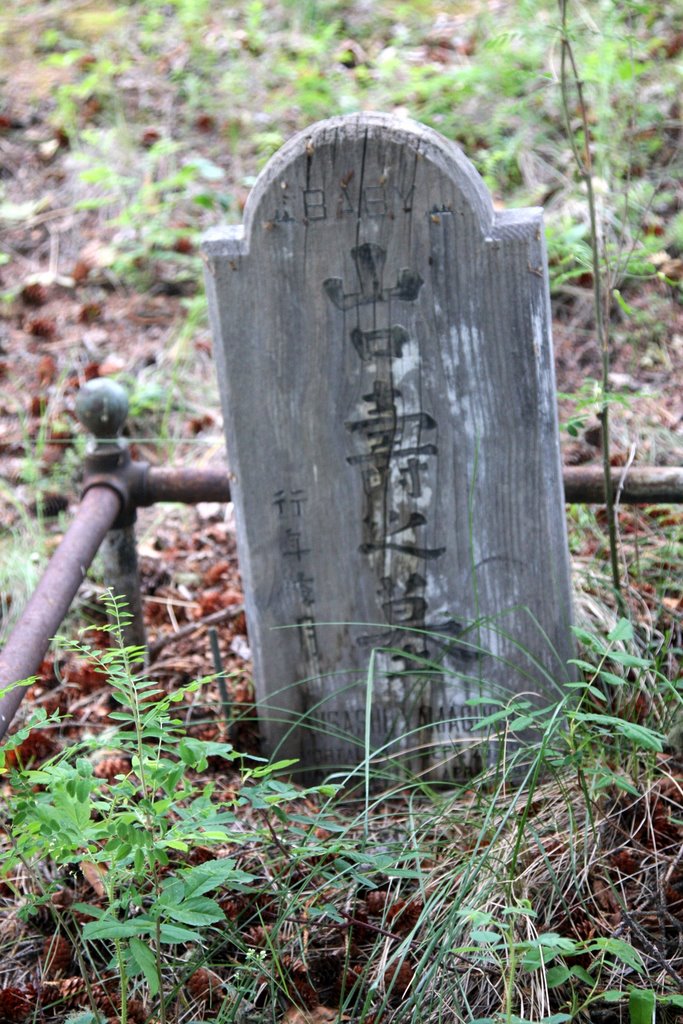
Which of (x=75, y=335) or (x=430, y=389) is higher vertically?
(x=75, y=335)

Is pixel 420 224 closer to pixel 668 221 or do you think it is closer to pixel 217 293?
pixel 217 293

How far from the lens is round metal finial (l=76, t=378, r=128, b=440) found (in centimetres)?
239

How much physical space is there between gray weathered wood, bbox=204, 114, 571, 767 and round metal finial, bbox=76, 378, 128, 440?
18.2 inches

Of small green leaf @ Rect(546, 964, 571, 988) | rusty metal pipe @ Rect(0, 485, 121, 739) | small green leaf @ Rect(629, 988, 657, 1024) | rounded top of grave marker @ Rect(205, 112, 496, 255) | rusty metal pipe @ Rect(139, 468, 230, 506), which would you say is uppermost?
rounded top of grave marker @ Rect(205, 112, 496, 255)

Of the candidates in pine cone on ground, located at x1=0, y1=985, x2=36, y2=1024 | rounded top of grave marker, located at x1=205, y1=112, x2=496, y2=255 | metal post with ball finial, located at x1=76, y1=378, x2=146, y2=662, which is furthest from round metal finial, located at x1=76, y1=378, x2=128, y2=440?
pine cone on ground, located at x1=0, y1=985, x2=36, y2=1024

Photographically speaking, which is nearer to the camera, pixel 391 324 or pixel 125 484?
pixel 391 324

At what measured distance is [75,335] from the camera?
4152 millimetres

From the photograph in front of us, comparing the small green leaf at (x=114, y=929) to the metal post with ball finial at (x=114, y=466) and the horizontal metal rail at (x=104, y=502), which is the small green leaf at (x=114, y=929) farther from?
the metal post with ball finial at (x=114, y=466)

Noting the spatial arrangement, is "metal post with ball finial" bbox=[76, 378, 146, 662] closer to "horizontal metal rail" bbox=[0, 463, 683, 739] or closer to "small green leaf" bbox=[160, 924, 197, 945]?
"horizontal metal rail" bbox=[0, 463, 683, 739]

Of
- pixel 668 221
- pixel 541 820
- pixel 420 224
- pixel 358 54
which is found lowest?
pixel 541 820

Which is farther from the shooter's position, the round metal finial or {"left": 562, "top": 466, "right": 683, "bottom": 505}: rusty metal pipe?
the round metal finial

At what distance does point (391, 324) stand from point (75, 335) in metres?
2.50

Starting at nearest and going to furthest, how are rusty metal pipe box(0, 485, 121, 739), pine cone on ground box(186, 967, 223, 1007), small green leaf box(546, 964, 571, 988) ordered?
small green leaf box(546, 964, 571, 988)
pine cone on ground box(186, 967, 223, 1007)
rusty metal pipe box(0, 485, 121, 739)

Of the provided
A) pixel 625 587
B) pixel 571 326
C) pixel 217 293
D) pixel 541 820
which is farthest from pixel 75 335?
pixel 541 820
